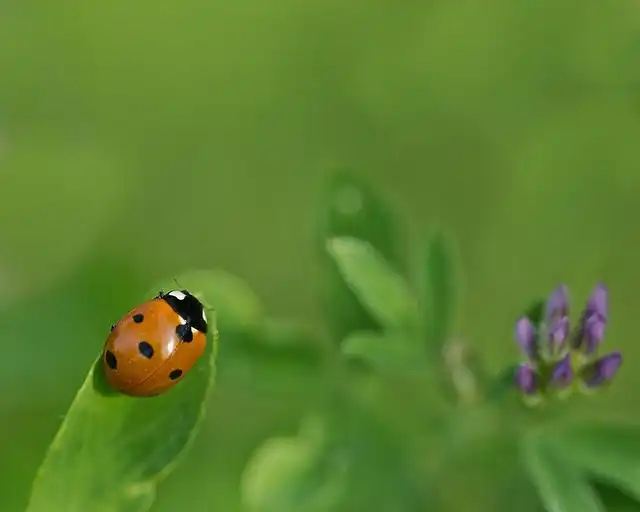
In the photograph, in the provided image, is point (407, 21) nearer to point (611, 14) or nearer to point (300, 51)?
point (300, 51)

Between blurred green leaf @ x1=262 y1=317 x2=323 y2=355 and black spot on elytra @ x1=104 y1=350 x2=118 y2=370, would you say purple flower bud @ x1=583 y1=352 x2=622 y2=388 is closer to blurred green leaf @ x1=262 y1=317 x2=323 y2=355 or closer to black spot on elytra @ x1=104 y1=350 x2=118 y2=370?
blurred green leaf @ x1=262 y1=317 x2=323 y2=355

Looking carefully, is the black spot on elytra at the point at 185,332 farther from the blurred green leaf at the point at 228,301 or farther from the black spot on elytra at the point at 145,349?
the blurred green leaf at the point at 228,301

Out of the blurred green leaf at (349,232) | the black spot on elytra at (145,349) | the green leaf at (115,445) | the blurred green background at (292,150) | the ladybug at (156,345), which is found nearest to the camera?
the green leaf at (115,445)

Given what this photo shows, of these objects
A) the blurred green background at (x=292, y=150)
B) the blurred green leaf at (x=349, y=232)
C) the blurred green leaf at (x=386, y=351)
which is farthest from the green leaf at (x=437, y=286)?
the blurred green background at (x=292, y=150)

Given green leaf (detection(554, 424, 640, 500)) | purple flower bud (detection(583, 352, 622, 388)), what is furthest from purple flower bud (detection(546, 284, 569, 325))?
green leaf (detection(554, 424, 640, 500))

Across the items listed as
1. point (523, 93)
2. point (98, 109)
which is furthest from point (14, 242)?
point (523, 93)

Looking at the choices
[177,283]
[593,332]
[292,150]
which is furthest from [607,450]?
[292,150]
